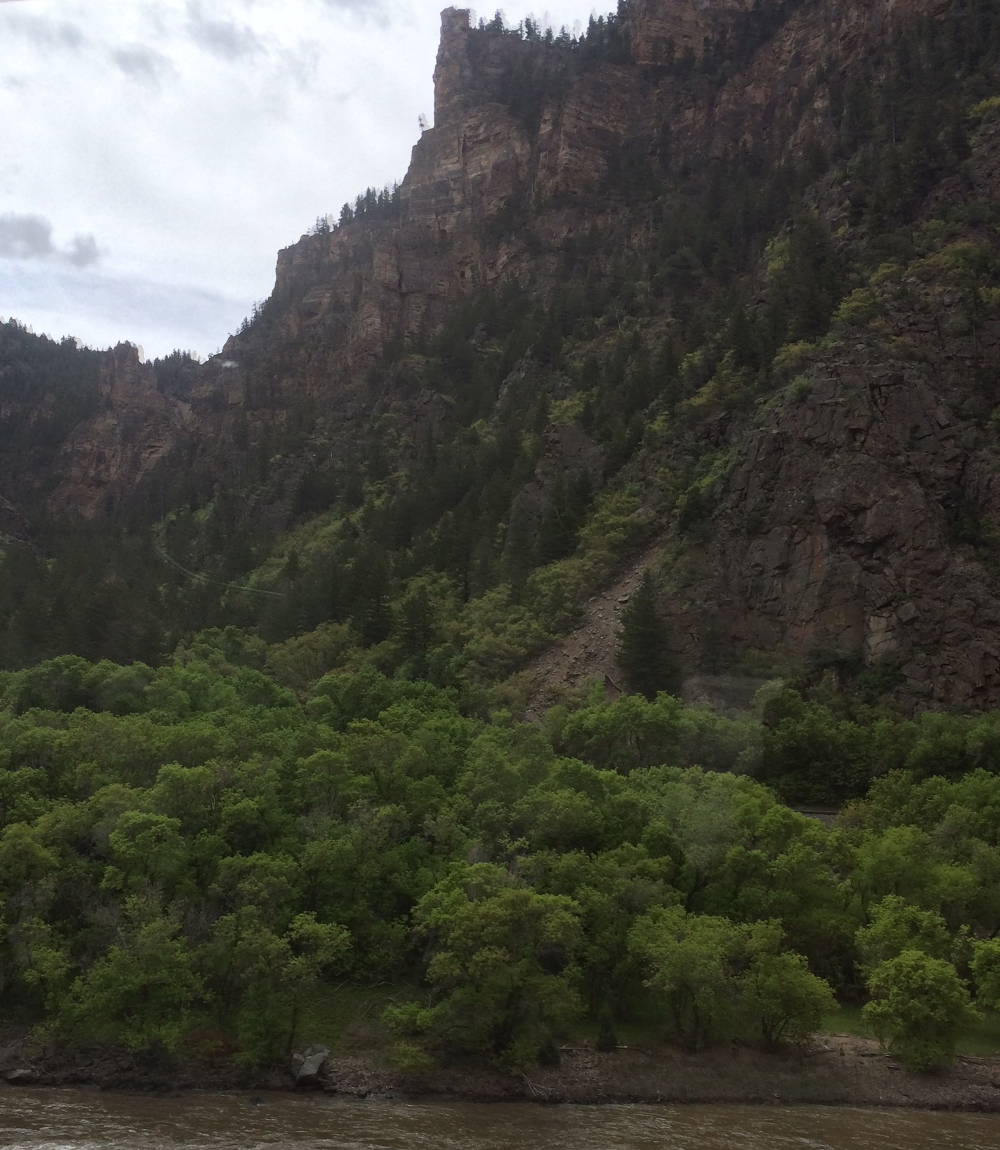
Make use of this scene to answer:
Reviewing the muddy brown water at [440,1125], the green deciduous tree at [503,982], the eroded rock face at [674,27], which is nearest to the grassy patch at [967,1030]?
the muddy brown water at [440,1125]

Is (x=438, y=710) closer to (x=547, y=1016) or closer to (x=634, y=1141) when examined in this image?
(x=547, y=1016)

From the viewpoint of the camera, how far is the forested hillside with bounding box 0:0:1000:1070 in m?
33.7

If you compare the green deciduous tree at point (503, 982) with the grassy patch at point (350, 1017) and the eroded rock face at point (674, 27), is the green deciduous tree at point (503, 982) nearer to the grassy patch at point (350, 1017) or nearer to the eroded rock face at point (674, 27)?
the grassy patch at point (350, 1017)

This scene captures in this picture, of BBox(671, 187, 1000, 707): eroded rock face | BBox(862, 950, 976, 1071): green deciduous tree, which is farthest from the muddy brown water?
BBox(671, 187, 1000, 707): eroded rock face

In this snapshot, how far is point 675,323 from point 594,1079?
71951mm

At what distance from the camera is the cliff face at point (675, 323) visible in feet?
199

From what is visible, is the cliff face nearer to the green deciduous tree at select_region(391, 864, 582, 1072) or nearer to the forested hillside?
the forested hillside

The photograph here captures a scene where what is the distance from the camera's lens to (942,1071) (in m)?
32.1

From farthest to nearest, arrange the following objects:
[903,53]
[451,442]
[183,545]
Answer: [183,545] < [451,442] < [903,53]

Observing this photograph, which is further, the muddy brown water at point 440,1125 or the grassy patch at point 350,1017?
the grassy patch at point 350,1017

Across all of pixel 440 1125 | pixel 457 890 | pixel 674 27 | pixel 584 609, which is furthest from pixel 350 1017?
pixel 674 27

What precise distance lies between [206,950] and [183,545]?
8313 centimetres

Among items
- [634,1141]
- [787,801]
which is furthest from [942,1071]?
[787,801]

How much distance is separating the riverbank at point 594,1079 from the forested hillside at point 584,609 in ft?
2.97
